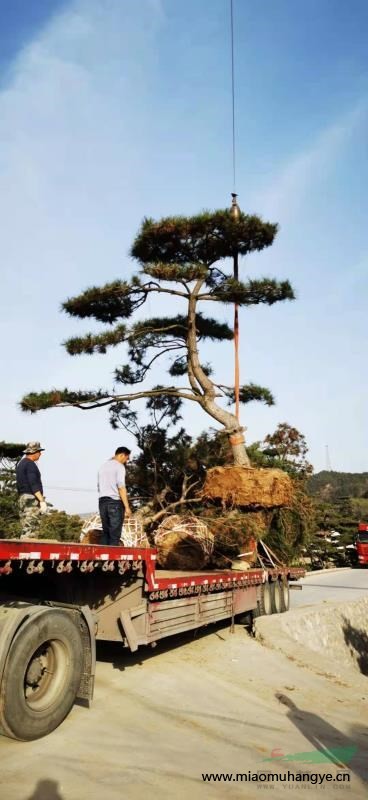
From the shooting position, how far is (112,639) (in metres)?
5.47

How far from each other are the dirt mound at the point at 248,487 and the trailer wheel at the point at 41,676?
15.4 feet

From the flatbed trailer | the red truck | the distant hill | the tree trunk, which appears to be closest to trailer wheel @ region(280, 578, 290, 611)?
the tree trunk

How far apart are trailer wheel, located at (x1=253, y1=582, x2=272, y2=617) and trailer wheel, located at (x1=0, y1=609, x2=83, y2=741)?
6001 mm

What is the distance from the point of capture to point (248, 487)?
355 inches

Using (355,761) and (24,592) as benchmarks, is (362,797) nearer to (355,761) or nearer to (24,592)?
(355,761)

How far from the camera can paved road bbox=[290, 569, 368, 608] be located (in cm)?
1593

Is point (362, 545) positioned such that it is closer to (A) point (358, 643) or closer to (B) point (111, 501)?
(A) point (358, 643)

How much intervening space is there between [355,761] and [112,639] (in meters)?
2.35

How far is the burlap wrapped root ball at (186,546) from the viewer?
932 centimetres

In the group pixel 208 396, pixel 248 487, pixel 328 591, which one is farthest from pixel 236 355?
pixel 328 591

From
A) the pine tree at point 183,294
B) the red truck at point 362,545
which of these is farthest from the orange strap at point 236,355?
the red truck at point 362,545

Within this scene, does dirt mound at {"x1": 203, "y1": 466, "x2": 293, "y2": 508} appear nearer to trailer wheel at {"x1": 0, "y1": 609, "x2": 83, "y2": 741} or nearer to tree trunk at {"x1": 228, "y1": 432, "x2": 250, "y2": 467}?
tree trunk at {"x1": 228, "y1": 432, "x2": 250, "y2": 467}

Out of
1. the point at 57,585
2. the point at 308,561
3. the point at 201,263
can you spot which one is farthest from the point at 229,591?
the point at 308,561

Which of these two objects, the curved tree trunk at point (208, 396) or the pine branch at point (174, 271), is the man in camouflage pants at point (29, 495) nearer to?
the curved tree trunk at point (208, 396)
